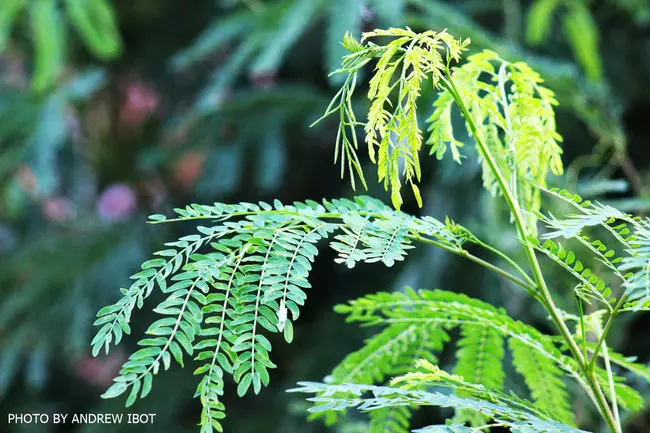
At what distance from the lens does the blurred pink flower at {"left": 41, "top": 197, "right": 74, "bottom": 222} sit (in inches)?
88.1

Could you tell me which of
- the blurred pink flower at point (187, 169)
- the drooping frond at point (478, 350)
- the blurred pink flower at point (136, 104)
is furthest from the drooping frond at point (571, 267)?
the blurred pink flower at point (136, 104)

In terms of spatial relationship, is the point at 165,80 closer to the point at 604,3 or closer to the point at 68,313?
the point at 68,313

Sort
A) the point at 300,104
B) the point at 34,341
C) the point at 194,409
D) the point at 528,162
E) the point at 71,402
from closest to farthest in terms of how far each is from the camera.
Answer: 1. the point at 528,162
2. the point at 300,104
3. the point at 34,341
4. the point at 194,409
5. the point at 71,402

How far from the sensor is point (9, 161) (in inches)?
62.9

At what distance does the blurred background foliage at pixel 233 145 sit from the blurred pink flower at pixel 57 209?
0.03 metres

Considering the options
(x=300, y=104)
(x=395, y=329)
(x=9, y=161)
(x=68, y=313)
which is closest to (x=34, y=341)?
(x=68, y=313)

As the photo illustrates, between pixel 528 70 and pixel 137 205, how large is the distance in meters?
1.75

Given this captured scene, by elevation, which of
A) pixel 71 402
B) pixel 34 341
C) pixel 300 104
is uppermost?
pixel 300 104

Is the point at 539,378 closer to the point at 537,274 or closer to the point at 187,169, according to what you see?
the point at 537,274

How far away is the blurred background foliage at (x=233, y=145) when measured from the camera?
4.20ft

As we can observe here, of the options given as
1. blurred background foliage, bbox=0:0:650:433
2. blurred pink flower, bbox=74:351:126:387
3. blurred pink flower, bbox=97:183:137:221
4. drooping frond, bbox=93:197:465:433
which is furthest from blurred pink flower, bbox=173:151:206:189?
drooping frond, bbox=93:197:465:433

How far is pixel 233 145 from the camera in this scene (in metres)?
1.64

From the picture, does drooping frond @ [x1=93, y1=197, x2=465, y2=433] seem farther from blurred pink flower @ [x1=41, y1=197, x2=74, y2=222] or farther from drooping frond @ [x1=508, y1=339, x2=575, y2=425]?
blurred pink flower @ [x1=41, y1=197, x2=74, y2=222]

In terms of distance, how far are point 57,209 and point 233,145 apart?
1193 millimetres
